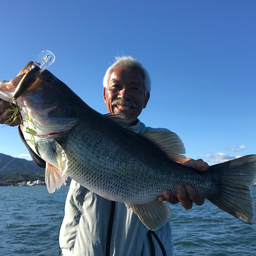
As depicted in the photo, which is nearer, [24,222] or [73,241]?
[73,241]

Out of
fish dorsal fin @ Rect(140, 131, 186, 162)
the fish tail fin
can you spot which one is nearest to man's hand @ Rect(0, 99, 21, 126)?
fish dorsal fin @ Rect(140, 131, 186, 162)

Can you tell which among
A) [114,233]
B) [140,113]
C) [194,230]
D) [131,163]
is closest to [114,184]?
[131,163]

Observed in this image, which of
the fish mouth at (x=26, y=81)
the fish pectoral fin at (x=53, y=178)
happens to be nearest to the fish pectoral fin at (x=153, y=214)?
the fish pectoral fin at (x=53, y=178)

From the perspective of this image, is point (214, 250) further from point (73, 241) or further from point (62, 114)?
point (62, 114)

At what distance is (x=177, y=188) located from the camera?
262 cm

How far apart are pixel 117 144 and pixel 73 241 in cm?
153

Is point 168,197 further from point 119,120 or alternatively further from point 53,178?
point 53,178

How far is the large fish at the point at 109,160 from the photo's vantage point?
7.92 ft

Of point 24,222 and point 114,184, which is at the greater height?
point 114,184

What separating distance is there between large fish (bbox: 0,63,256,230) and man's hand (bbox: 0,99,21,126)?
0.34 feet

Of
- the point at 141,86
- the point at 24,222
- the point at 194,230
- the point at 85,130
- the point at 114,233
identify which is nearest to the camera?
the point at 85,130

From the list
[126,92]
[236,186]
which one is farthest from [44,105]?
[236,186]

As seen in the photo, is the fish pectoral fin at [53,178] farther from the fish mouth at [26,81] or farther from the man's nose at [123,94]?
the man's nose at [123,94]

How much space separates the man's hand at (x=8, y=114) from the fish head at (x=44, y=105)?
92mm
